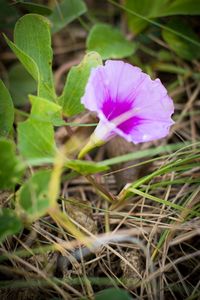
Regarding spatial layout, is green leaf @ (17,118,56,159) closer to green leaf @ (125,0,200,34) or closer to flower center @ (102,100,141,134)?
flower center @ (102,100,141,134)

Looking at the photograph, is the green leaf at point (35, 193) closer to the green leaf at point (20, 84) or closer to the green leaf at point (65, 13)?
the green leaf at point (20, 84)

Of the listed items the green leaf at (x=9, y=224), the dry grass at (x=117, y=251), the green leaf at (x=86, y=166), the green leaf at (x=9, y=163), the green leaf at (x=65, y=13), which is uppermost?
the green leaf at (x=65, y=13)

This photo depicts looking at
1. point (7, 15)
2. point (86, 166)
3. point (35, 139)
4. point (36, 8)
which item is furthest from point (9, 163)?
point (7, 15)

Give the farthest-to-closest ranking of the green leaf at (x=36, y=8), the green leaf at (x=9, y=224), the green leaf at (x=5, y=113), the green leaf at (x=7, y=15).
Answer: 1. the green leaf at (x=7, y=15)
2. the green leaf at (x=36, y=8)
3. the green leaf at (x=5, y=113)
4. the green leaf at (x=9, y=224)

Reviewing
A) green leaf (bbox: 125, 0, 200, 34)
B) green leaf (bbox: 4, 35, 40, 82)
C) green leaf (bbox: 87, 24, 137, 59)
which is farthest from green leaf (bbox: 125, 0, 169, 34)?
green leaf (bbox: 4, 35, 40, 82)

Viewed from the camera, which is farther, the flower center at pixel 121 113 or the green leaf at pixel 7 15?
the green leaf at pixel 7 15

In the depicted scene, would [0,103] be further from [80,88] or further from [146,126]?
[146,126]

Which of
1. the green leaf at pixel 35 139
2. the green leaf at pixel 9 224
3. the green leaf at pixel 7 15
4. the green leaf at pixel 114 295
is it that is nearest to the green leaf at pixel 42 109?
the green leaf at pixel 35 139
